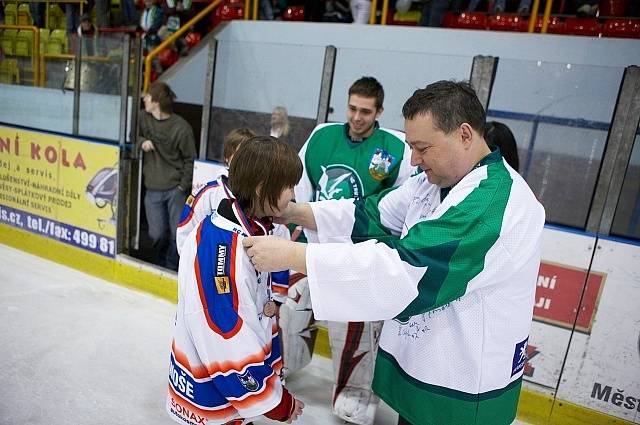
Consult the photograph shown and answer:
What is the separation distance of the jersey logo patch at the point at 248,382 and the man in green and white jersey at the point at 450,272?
27cm

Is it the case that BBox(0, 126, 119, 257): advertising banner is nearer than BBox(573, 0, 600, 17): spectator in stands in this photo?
Yes

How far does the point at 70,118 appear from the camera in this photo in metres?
3.51

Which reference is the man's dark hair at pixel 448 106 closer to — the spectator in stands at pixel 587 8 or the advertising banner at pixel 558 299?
the advertising banner at pixel 558 299

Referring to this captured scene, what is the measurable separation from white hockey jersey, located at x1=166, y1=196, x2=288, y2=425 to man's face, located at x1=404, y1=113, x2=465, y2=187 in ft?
1.48

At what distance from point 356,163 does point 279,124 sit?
1121 millimetres

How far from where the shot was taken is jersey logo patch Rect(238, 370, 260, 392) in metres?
1.19

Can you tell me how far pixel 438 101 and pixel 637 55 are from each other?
326cm

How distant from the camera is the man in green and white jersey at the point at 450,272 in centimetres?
100

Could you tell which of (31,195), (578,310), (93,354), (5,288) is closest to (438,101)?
(578,310)

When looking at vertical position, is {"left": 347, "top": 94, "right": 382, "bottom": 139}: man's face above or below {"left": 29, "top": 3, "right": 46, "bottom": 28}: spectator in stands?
below

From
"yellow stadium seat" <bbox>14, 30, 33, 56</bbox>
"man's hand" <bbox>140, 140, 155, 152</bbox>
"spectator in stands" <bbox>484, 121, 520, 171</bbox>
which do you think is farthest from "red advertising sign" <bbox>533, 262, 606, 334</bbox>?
"yellow stadium seat" <bbox>14, 30, 33, 56</bbox>

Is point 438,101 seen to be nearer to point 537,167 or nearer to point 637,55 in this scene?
point 537,167

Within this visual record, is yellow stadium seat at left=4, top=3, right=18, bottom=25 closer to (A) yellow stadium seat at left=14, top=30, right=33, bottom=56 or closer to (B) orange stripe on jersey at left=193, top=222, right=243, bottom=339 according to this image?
(A) yellow stadium seat at left=14, top=30, right=33, bottom=56

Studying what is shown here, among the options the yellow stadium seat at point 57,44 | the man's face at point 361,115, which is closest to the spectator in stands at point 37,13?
the yellow stadium seat at point 57,44
